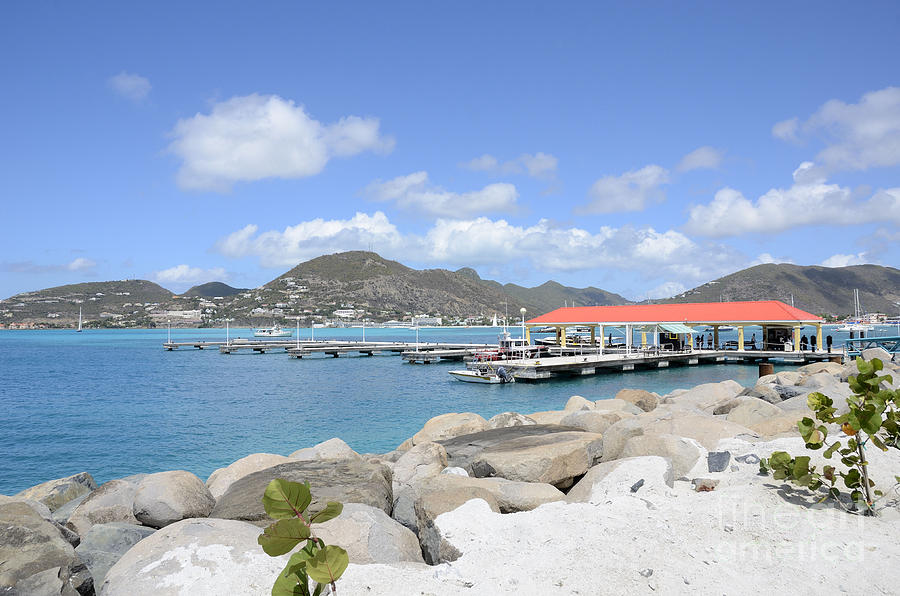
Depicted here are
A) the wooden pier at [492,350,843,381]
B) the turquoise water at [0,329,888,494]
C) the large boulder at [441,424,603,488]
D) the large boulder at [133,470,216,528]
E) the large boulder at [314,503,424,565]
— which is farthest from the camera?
the wooden pier at [492,350,843,381]

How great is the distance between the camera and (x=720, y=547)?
15.8ft

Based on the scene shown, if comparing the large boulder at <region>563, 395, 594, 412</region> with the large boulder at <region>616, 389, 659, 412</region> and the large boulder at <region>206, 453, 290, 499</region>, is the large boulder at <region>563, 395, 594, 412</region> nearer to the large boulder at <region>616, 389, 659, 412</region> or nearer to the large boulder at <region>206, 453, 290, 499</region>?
the large boulder at <region>616, 389, 659, 412</region>

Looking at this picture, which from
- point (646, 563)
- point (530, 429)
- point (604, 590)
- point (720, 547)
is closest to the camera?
point (604, 590)

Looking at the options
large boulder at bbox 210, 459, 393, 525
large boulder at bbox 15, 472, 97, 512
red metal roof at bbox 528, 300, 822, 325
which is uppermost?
red metal roof at bbox 528, 300, 822, 325

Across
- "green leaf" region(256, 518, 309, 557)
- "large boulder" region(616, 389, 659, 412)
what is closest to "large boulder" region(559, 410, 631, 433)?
"large boulder" region(616, 389, 659, 412)

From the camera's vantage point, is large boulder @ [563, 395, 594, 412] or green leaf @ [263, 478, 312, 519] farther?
large boulder @ [563, 395, 594, 412]

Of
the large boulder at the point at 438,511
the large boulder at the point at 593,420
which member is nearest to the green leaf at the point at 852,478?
the large boulder at the point at 438,511

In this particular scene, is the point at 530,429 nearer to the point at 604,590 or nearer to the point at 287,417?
the point at 604,590

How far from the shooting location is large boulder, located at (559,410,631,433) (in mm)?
11914

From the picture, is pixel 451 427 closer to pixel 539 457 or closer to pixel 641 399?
pixel 539 457

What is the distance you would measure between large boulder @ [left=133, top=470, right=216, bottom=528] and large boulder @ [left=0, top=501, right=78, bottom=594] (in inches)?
62.7

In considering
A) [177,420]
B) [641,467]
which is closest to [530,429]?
[641,467]

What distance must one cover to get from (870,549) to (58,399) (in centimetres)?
3805

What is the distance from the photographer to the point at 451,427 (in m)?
13.0
